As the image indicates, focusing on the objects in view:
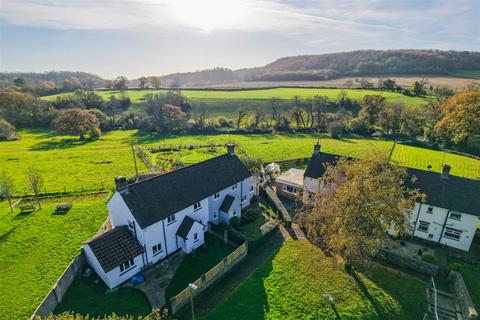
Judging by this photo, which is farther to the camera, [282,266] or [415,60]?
[415,60]

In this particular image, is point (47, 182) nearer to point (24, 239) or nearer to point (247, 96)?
point (24, 239)

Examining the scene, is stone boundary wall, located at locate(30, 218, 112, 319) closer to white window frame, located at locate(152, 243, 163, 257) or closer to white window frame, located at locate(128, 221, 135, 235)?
white window frame, located at locate(128, 221, 135, 235)

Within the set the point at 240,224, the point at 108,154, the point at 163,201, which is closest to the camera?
the point at 163,201

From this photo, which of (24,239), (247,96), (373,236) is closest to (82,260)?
(24,239)

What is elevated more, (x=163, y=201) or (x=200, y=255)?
(x=163, y=201)

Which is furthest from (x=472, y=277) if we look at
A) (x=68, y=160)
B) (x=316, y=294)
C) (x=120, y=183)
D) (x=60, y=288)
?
(x=68, y=160)

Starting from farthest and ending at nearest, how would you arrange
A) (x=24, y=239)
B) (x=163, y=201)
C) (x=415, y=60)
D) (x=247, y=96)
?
(x=415, y=60) → (x=247, y=96) → (x=24, y=239) → (x=163, y=201)

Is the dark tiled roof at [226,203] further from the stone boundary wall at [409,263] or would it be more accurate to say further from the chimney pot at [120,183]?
the stone boundary wall at [409,263]
